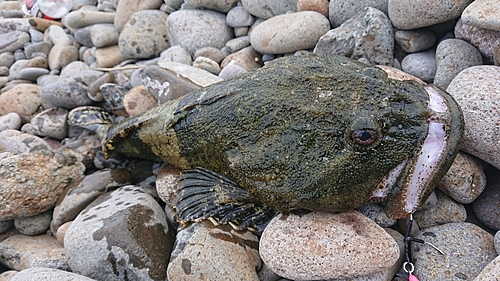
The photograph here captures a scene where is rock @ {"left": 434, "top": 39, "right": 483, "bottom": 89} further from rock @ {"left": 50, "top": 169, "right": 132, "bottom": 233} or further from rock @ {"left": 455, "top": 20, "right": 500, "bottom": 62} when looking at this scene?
rock @ {"left": 50, "top": 169, "right": 132, "bottom": 233}

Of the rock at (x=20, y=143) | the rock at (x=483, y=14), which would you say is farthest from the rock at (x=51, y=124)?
the rock at (x=483, y=14)

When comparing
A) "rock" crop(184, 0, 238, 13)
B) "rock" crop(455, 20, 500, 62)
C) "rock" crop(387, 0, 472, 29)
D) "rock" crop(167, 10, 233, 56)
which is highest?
"rock" crop(387, 0, 472, 29)

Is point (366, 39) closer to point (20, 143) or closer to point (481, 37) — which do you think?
point (481, 37)

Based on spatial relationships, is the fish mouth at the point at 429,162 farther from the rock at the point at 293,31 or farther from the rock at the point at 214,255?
the rock at the point at 293,31

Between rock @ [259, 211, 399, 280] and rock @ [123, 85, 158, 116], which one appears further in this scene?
rock @ [123, 85, 158, 116]

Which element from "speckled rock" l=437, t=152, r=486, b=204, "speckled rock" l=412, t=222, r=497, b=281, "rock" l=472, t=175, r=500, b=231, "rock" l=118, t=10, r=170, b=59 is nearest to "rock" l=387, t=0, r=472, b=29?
"speckled rock" l=437, t=152, r=486, b=204

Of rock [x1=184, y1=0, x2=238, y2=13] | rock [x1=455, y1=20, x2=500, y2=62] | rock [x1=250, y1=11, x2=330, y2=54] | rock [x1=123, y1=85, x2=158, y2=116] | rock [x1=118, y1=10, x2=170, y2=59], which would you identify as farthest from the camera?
rock [x1=118, y1=10, x2=170, y2=59]

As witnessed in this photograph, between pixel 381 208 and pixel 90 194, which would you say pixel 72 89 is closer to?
pixel 90 194
